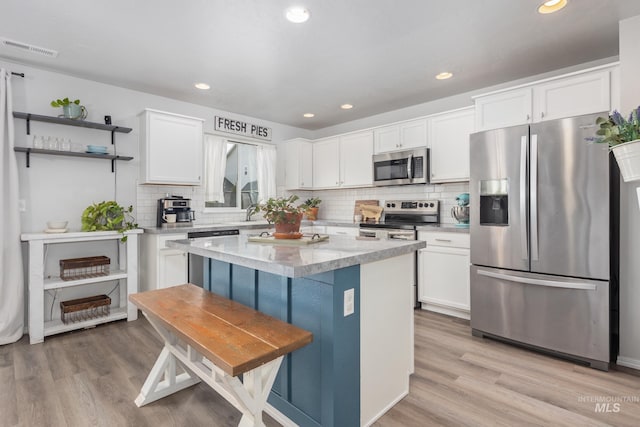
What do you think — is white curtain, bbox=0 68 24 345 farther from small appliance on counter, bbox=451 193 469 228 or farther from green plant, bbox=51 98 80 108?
small appliance on counter, bbox=451 193 469 228

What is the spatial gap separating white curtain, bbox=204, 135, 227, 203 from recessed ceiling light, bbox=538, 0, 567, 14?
384 centimetres

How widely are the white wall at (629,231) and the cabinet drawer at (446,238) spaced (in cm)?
121

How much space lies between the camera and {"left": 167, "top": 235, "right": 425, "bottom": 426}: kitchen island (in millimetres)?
1575

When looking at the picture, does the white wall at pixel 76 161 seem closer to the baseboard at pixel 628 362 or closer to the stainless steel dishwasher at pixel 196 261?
the stainless steel dishwasher at pixel 196 261

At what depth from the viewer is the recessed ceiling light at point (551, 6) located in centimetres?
217

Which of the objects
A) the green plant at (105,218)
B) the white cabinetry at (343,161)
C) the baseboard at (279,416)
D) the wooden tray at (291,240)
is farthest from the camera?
the white cabinetry at (343,161)

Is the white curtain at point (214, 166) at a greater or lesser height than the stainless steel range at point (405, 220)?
greater

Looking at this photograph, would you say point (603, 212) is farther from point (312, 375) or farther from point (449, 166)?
point (312, 375)

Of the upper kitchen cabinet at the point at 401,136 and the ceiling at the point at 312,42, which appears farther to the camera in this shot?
the upper kitchen cabinet at the point at 401,136

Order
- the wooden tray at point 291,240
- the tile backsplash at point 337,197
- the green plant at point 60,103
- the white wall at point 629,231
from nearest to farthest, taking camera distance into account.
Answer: the wooden tray at point 291,240 → the white wall at point 629,231 → the green plant at point 60,103 → the tile backsplash at point 337,197

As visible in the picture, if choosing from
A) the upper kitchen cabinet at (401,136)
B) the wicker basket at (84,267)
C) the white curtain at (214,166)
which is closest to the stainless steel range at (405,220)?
the upper kitchen cabinet at (401,136)

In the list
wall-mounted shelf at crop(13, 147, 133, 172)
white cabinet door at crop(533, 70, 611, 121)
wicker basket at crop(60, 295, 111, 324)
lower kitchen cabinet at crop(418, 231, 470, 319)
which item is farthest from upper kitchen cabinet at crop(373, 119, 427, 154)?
wicker basket at crop(60, 295, 111, 324)

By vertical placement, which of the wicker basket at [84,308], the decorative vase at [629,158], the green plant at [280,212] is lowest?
the wicker basket at [84,308]

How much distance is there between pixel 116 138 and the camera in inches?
147
